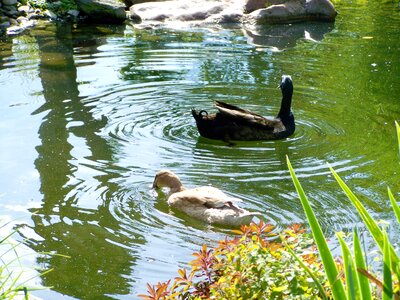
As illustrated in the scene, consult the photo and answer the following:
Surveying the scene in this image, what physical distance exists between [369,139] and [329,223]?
292cm

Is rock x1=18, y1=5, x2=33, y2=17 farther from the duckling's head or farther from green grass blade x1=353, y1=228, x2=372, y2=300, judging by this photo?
green grass blade x1=353, y1=228, x2=372, y2=300

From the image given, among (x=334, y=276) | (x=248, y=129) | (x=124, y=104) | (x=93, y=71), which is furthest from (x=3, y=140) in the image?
(x=334, y=276)

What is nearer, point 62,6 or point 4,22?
point 4,22

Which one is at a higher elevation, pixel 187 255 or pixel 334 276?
pixel 334 276

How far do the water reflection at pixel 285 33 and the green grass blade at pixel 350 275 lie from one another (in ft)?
39.9

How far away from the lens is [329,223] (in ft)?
23.3

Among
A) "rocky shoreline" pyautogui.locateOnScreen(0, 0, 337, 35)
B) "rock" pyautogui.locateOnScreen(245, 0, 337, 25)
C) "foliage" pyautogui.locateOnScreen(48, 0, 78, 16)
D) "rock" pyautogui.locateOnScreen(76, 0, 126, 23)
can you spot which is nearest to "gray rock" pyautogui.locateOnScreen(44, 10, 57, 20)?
"rocky shoreline" pyautogui.locateOnScreen(0, 0, 337, 35)

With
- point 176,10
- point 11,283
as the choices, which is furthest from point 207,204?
point 176,10

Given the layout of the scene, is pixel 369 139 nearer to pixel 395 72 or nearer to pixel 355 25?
pixel 395 72

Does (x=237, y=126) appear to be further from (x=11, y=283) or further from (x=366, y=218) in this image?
(x=366, y=218)

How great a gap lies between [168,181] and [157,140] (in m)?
1.96

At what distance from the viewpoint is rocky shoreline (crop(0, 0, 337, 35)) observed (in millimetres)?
18188

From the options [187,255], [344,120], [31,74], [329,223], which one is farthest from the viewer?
[31,74]

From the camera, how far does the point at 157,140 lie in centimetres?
967
